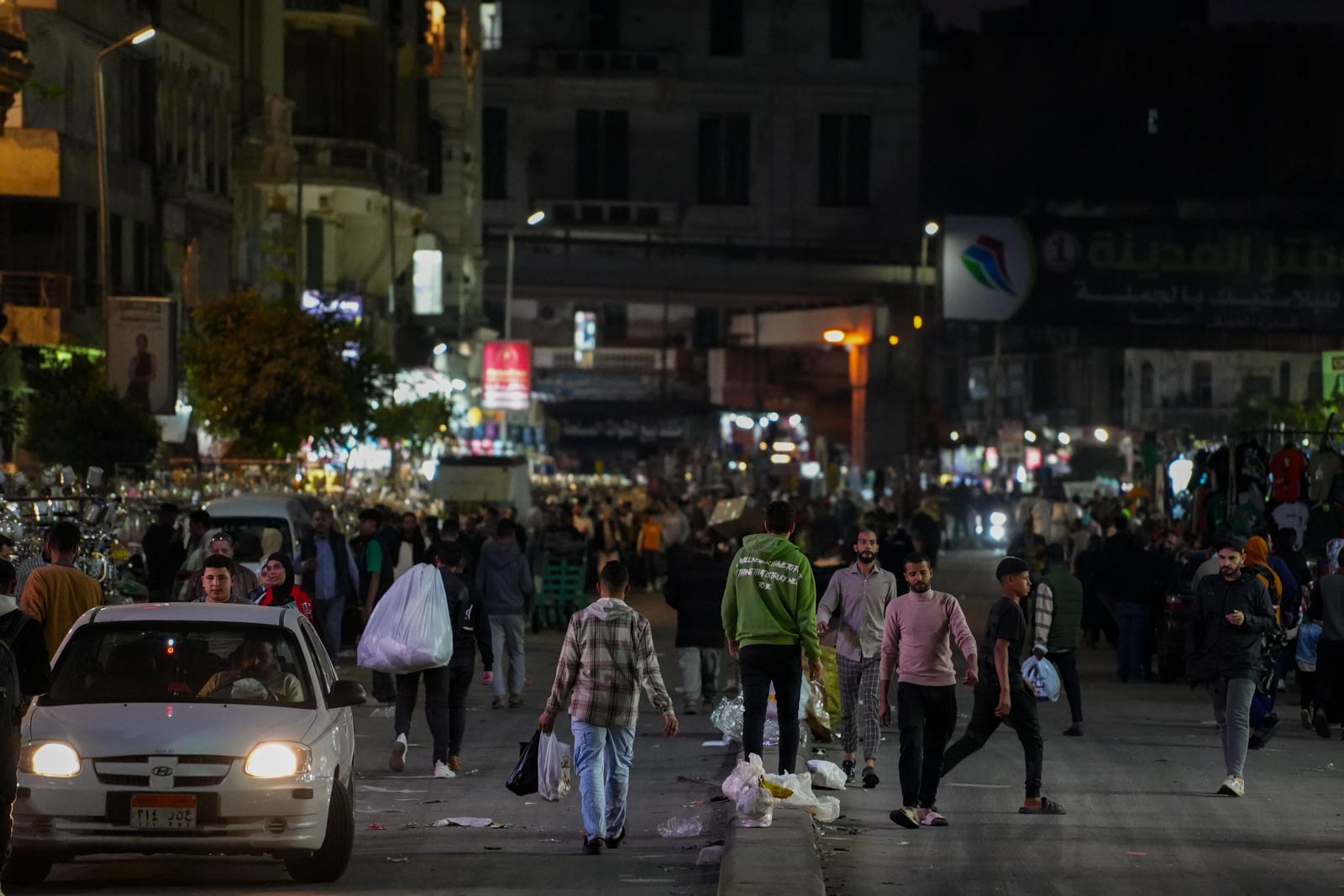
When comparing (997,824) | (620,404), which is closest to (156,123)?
(997,824)

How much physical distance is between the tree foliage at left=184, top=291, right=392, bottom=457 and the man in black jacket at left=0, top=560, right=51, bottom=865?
27627mm

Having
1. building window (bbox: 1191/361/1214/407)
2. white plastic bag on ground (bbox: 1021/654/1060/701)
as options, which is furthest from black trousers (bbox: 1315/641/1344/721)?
building window (bbox: 1191/361/1214/407)

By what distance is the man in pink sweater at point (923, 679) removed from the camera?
12.4m

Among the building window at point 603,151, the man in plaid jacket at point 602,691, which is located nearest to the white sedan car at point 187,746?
the man in plaid jacket at point 602,691

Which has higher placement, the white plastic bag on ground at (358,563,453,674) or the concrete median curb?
the white plastic bag on ground at (358,563,453,674)

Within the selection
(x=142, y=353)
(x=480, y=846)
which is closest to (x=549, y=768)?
(x=480, y=846)

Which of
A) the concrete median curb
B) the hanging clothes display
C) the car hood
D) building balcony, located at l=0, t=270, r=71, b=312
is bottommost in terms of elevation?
the concrete median curb

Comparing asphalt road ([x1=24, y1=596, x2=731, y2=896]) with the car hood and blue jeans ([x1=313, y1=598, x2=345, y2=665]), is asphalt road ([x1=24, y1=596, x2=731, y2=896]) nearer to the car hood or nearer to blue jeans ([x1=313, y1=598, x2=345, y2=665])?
the car hood

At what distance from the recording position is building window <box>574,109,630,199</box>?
8344cm

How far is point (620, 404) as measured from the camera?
7350cm

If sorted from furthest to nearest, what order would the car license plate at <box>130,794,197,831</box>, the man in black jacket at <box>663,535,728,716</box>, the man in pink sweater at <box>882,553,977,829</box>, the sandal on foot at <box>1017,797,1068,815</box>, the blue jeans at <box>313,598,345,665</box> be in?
the blue jeans at <box>313,598,345,665</box> → the man in black jacket at <box>663,535,728,716</box> → the sandal on foot at <box>1017,797,1068,815</box> → the man in pink sweater at <box>882,553,977,829</box> → the car license plate at <box>130,794,197,831</box>

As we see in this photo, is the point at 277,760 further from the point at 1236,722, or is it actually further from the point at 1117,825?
the point at 1236,722

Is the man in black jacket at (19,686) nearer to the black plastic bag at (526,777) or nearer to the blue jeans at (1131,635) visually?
the black plastic bag at (526,777)

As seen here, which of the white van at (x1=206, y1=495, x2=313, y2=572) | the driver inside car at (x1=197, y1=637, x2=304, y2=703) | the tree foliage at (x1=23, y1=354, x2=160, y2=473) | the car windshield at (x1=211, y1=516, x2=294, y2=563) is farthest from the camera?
the tree foliage at (x1=23, y1=354, x2=160, y2=473)
